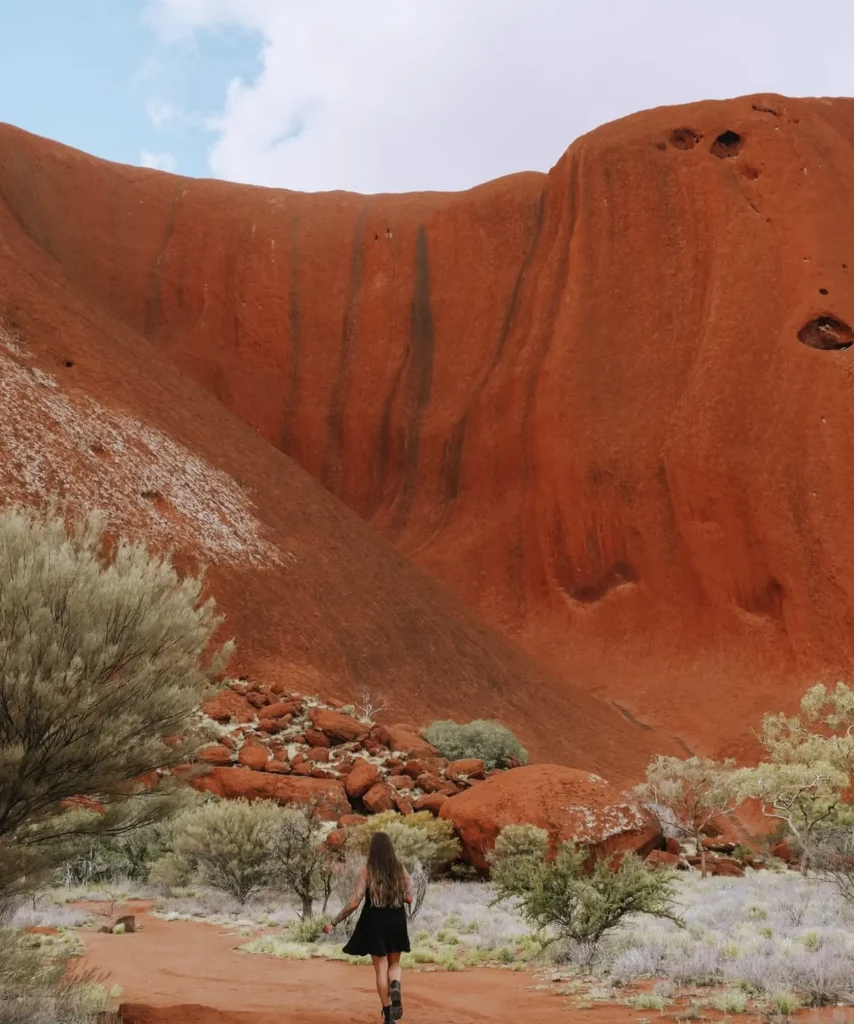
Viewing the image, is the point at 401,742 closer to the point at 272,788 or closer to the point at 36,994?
the point at 272,788

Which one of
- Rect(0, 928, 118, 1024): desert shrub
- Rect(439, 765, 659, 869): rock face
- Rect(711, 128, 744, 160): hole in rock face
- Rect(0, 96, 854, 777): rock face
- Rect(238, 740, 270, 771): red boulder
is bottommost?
Rect(0, 928, 118, 1024): desert shrub

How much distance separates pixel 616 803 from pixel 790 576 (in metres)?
19.2

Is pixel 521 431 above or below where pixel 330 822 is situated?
above

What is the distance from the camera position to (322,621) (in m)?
23.5

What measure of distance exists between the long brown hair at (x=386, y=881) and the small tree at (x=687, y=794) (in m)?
12.5

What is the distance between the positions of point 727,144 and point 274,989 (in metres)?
37.2

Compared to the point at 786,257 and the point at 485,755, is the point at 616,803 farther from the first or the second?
the point at 786,257

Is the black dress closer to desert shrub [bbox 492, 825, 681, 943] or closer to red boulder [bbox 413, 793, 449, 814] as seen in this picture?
desert shrub [bbox 492, 825, 681, 943]

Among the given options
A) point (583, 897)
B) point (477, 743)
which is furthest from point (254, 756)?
point (583, 897)

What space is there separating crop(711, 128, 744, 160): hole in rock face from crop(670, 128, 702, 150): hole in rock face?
689 millimetres

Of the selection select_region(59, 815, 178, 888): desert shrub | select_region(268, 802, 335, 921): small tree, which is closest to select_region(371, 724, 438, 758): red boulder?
select_region(59, 815, 178, 888): desert shrub

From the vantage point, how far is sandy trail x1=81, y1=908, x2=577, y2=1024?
6.11 m

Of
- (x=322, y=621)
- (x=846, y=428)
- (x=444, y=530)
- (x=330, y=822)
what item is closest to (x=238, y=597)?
(x=322, y=621)

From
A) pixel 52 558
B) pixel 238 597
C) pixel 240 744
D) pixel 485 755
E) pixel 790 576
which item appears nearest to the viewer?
pixel 52 558
